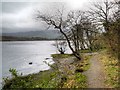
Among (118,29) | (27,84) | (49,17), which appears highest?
(49,17)

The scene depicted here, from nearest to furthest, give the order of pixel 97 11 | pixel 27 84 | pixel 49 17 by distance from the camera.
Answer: pixel 27 84 → pixel 49 17 → pixel 97 11

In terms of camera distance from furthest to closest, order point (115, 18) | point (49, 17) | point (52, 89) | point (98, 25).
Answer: point (49, 17), point (98, 25), point (115, 18), point (52, 89)

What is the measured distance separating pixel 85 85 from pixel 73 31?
30.4 m

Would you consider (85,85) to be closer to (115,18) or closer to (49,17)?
(115,18)

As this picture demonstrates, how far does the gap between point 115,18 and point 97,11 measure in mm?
25933

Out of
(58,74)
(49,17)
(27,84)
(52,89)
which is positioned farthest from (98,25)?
(27,84)

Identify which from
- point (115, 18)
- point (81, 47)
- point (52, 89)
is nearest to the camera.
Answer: point (52, 89)

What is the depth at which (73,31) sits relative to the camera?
45.3 m

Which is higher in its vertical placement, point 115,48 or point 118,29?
point 118,29

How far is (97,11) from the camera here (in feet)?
135

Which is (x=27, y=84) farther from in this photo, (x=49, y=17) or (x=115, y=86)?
(x=49, y=17)

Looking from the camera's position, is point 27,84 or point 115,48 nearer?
point 27,84

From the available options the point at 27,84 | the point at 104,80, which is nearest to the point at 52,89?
the point at 27,84

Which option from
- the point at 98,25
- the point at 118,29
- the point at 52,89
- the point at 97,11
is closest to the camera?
the point at 52,89
